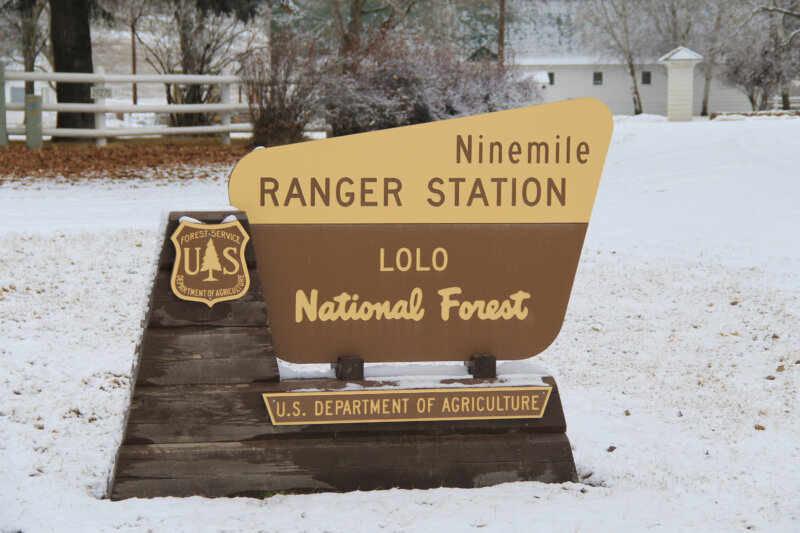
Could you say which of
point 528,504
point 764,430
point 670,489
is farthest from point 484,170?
point 764,430

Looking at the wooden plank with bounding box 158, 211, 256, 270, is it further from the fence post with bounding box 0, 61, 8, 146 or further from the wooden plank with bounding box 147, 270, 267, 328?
the fence post with bounding box 0, 61, 8, 146

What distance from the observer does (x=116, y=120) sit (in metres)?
43.6

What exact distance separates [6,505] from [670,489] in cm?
313

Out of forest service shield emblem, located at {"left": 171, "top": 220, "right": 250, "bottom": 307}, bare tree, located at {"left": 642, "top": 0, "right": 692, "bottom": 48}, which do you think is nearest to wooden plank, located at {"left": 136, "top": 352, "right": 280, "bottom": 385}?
forest service shield emblem, located at {"left": 171, "top": 220, "right": 250, "bottom": 307}

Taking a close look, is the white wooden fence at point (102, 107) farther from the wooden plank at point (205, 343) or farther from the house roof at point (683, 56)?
the house roof at point (683, 56)

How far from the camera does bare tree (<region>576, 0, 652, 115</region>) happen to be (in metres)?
44.1

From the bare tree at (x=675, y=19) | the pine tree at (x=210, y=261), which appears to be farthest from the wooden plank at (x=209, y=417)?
the bare tree at (x=675, y=19)

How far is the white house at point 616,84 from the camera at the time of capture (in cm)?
4631

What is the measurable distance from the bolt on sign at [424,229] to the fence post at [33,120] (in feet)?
43.4

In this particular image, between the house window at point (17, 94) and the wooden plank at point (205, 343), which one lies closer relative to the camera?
the wooden plank at point (205, 343)

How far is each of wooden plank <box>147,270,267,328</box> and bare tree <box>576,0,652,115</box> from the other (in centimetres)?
4218

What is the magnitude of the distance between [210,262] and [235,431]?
0.77 meters

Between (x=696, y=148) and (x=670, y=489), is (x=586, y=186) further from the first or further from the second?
(x=696, y=148)

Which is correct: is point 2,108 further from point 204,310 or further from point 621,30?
point 621,30
